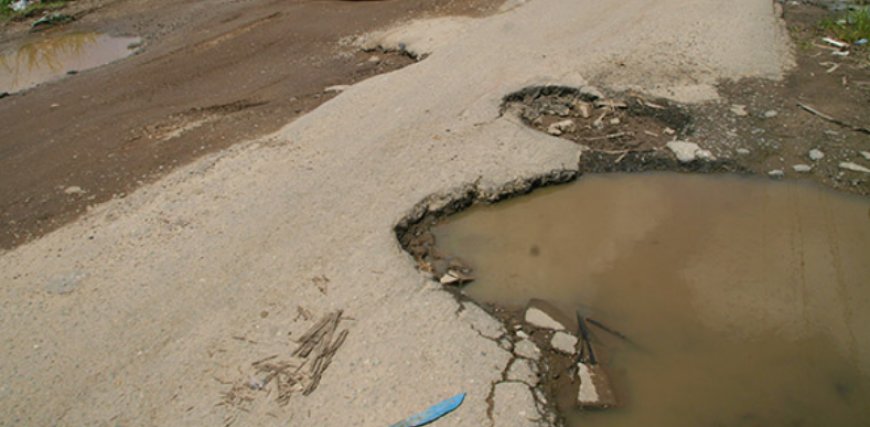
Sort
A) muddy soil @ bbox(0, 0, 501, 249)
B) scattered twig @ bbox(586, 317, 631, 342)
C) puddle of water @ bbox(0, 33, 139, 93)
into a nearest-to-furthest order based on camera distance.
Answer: scattered twig @ bbox(586, 317, 631, 342) < muddy soil @ bbox(0, 0, 501, 249) < puddle of water @ bbox(0, 33, 139, 93)

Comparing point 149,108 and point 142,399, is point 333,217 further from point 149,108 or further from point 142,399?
point 149,108

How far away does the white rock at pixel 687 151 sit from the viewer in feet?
15.7

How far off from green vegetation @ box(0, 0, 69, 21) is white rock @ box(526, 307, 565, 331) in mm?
10644

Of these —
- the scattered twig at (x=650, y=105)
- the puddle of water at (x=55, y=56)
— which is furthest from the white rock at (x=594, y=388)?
the puddle of water at (x=55, y=56)

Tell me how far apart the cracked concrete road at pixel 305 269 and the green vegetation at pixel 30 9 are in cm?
761

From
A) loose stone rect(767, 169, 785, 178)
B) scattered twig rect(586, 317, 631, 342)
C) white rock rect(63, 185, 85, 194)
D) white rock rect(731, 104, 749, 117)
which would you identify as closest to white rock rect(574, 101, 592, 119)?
white rock rect(731, 104, 749, 117)

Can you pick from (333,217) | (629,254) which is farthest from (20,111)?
(629,254)

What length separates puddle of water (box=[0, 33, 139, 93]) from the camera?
7.96 meters

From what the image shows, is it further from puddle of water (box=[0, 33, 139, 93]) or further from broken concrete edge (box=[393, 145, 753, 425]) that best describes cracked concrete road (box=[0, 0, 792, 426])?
puddle of water (box=[0, 33, 139, 93])

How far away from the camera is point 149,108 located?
20.3 feet

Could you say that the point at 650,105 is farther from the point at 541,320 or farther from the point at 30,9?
the point at 30,9

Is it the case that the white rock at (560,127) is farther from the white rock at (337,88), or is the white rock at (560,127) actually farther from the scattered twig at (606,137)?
the white rock at (337,88)

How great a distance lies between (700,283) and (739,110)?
88.3 inches

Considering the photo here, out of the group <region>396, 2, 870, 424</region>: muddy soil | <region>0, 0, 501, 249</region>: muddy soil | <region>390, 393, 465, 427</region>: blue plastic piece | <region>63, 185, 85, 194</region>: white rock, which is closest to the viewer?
<region>390, 393, 465, 427</region>: blue plastic piece
